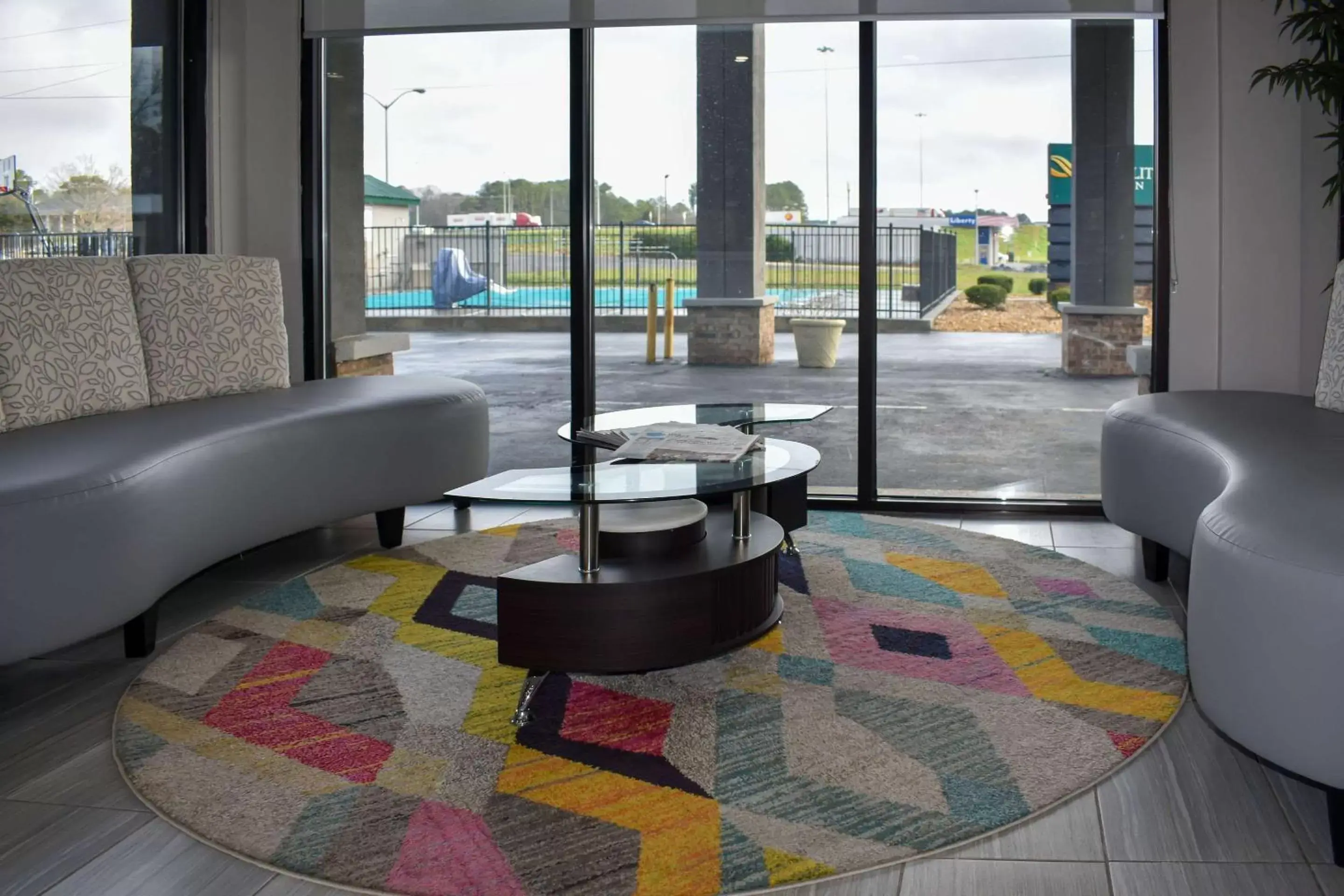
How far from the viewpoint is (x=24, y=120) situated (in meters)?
4.38

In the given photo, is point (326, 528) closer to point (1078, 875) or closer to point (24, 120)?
point (24, 120)

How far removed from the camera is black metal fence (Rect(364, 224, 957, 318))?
5.03 metres

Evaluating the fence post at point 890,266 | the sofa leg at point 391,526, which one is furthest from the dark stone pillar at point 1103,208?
the sofa leg at point 391,526

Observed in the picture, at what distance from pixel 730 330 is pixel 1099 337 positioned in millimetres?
1513

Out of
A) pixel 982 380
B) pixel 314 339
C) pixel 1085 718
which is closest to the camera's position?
pixel 1085 718

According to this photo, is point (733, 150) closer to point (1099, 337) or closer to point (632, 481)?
point (1099, 337)

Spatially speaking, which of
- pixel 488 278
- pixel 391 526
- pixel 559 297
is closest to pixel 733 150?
pixel 559 297

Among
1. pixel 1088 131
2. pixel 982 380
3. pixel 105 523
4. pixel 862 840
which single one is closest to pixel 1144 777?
pixel 862 840

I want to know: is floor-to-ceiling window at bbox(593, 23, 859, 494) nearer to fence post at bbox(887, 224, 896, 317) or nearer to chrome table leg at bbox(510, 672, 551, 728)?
fence post at bbox(887, 224, 896, 317)

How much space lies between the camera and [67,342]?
3697mm

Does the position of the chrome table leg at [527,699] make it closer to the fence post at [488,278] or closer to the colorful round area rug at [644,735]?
the colorful round area rug at [644,735]

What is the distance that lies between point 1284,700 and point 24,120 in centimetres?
439

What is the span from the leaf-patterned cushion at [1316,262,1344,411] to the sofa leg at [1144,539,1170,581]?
2.07ft

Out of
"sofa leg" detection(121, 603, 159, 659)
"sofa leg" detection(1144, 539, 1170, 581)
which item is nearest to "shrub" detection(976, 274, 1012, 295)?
"sofa leg" detection(1144, 539, 1170, 581)
